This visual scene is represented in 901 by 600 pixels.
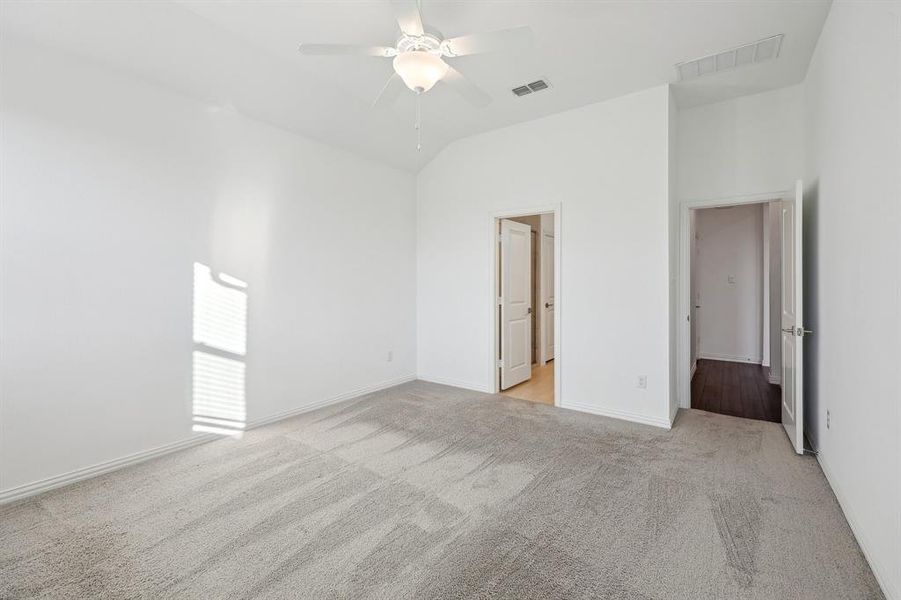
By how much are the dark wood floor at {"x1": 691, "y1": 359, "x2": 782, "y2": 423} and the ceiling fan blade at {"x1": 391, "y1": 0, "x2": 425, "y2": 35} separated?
4.32m

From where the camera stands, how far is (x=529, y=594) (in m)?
1.63

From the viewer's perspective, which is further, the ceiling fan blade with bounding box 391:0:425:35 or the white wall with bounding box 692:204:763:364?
the white wall with bounding box 692:204:763:364

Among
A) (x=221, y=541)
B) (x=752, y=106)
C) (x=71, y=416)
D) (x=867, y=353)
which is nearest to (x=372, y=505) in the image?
(x=221, y=541)

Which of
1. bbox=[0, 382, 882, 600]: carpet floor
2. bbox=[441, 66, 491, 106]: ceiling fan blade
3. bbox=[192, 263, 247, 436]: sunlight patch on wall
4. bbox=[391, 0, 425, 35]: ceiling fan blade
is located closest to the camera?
bbox=[0, 382, 882, 600]: carpet floor

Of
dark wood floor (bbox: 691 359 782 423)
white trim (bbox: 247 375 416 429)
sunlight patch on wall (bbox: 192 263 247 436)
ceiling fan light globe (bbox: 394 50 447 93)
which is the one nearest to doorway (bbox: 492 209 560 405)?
white trim (bbox: 247 375 416 429)

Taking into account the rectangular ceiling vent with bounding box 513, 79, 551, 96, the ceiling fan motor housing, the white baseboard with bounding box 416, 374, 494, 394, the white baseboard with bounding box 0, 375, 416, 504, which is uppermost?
the rectangular ceiling vent with bounding box 513, 79, 551, 96

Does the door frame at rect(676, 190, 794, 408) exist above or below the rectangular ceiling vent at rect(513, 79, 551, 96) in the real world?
below

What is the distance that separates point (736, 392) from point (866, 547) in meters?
3.20

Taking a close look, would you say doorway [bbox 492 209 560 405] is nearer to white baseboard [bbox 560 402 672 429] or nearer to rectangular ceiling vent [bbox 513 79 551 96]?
white baseboard [bbox 560 402 672 429]

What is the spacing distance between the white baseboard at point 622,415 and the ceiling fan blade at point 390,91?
3264mm

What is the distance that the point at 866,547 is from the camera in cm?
182

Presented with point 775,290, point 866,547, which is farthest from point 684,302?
point 866,547

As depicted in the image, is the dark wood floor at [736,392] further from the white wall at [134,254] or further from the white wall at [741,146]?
the white wall at [134,254]

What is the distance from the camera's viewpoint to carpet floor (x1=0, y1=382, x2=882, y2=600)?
1.69m
